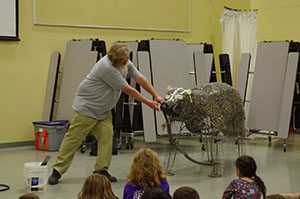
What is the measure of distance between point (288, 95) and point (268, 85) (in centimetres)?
41

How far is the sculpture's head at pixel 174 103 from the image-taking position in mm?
5461

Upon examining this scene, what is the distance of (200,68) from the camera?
7.96 m

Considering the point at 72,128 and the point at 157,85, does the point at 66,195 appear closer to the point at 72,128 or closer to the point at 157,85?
the point at 72,128

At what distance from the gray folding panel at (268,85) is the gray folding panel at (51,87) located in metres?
3.05

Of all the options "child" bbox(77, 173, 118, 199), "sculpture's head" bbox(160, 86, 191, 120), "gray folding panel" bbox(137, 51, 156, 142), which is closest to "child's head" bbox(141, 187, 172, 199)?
"child" bbox(77, 173, 118, 199)

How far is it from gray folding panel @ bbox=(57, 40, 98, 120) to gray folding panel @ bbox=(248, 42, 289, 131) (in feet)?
8.37

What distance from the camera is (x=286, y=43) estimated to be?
7.72 metres

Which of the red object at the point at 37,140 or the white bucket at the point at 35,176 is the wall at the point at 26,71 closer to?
the red object at the point at 37,140

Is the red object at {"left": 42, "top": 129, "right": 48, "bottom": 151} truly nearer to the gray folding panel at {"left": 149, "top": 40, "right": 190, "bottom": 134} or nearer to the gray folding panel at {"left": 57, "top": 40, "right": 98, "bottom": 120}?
the gray folding panel at {"left": 57, "top": 40, "right": 98, "bottom": 120}

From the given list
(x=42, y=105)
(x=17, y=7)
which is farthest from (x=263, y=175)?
(x=17, y=7)

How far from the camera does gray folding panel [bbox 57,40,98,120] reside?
766 centimetres

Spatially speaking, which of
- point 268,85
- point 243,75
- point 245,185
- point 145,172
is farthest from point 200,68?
point 145,172

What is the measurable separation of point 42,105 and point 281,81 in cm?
363

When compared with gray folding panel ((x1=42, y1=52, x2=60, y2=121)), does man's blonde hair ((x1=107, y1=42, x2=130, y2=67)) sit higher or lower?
higher
